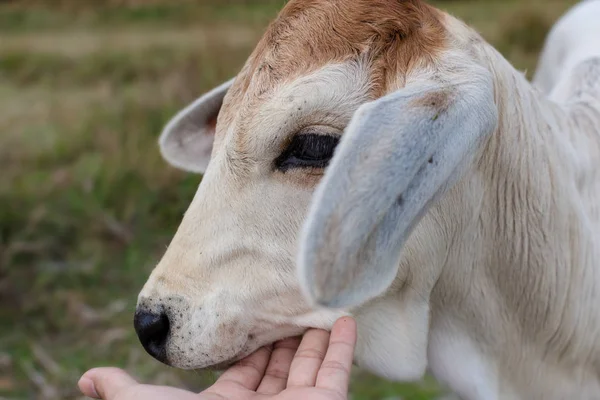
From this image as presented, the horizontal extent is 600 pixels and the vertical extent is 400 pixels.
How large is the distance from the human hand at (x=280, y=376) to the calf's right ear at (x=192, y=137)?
2.46ft

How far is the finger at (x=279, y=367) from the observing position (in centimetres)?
213

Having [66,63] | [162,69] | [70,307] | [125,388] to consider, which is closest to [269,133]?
[125,388]

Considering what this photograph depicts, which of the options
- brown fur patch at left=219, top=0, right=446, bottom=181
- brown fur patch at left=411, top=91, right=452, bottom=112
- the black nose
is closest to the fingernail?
the black nose

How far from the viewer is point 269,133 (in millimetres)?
1927

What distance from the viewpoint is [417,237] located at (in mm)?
2045

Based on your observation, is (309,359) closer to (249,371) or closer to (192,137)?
(249,371)

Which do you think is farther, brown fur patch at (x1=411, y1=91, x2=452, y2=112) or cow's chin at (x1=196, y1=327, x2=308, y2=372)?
cow's chin at (x1=196, y1=327, x2=308, y2=372)

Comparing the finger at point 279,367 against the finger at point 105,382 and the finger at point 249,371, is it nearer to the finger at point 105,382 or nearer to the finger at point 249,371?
the finger at point 249,371

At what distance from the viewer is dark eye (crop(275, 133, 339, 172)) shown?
1.93 meters

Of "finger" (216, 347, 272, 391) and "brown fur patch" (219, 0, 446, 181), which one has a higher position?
"brown fur patch" (219, 0, 446, 181)

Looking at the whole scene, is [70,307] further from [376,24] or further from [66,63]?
[66,63]

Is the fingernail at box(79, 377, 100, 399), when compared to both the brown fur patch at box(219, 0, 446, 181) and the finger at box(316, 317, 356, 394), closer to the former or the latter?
the finger at box(316, 317, 356, 394)

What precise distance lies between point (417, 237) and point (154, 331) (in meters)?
0.67

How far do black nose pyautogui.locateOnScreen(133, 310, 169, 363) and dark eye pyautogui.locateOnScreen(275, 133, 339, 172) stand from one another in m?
0.47
